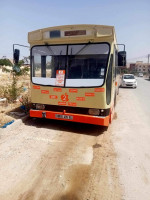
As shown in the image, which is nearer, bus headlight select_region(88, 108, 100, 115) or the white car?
bus headlight select_region(88, 108, 100, 115)

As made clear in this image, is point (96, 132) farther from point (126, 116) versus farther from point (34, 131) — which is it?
point (126, 116)

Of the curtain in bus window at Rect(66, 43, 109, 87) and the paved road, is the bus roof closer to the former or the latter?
the curtain in bus window at Rect(66, 43, 109, 87)

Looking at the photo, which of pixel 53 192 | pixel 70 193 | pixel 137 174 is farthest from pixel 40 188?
pixel 137 174

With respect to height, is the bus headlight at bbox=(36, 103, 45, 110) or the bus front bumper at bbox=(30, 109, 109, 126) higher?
the bus headlight at bbox=(36, 103, 45, 110)

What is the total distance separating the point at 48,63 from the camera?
5570mm

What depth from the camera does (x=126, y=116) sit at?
770cm

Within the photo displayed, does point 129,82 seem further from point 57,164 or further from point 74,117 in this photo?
point 57,164

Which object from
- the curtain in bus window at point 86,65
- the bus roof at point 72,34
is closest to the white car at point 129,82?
the bus roof at point 72,34

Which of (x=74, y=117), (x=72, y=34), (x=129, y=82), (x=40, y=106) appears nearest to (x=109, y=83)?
(x=74, y=117)

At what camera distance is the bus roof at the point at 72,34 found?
192 inches

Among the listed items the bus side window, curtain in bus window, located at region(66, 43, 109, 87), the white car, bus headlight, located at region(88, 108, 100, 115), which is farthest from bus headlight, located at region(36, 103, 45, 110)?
the white car

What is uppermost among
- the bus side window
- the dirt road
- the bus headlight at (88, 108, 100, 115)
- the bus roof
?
the bus roof

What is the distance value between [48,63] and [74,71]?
3.00 ft

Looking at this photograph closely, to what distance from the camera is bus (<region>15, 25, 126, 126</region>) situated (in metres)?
5.01
